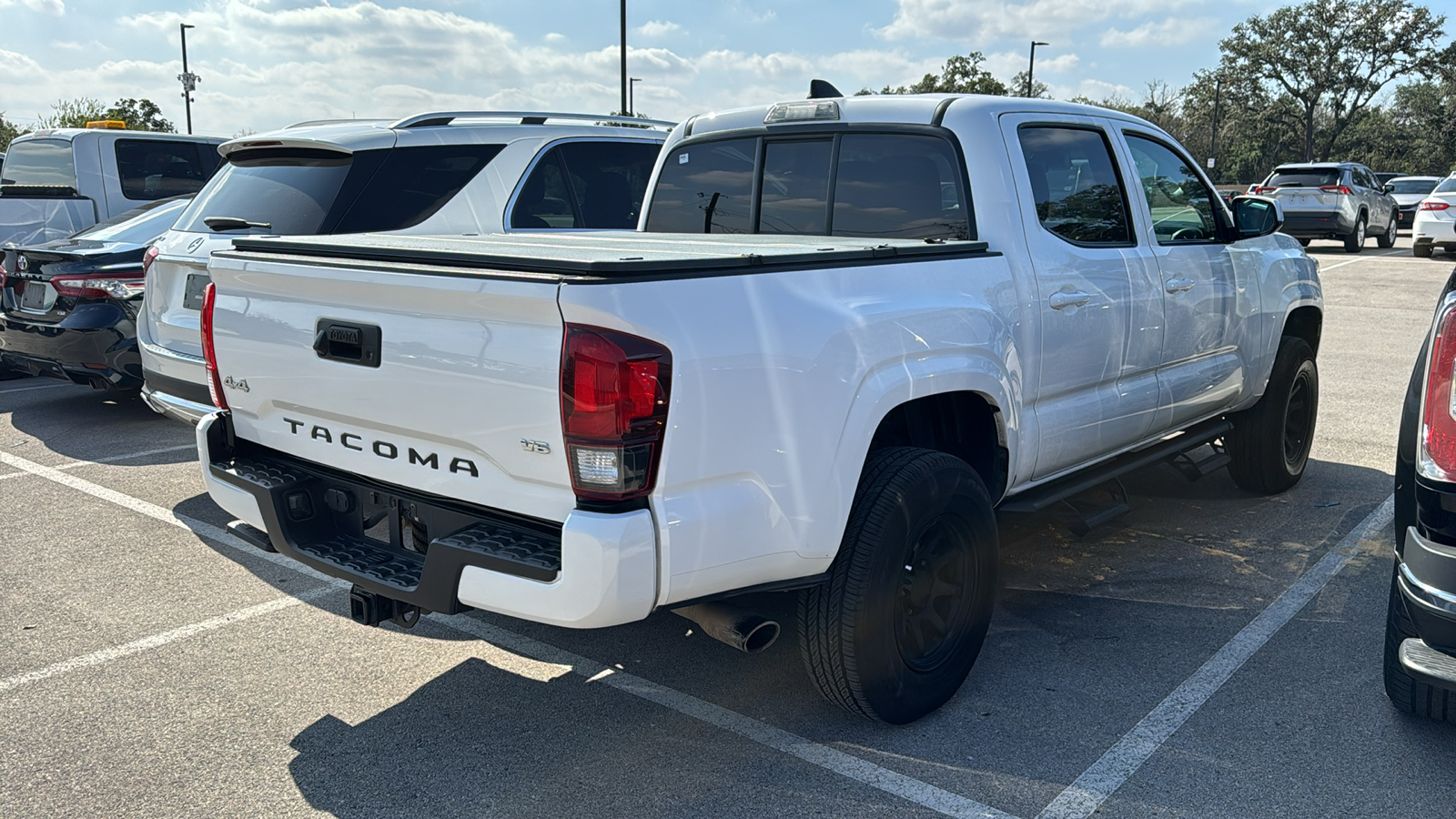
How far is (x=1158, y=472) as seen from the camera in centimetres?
655

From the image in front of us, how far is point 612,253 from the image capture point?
2.95m

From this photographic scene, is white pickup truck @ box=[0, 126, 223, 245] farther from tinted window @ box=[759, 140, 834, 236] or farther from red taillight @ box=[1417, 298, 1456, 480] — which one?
red taillight @ box=[1417, 298, 1456, 480]

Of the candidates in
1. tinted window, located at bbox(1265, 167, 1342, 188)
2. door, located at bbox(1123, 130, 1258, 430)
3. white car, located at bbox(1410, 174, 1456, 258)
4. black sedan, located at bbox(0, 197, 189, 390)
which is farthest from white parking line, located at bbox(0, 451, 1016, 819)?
tinted window, located at bbox(1265, 167, 1342, 188)

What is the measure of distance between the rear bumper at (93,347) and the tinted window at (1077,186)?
5760mm

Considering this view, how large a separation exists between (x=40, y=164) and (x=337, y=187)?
6.30m

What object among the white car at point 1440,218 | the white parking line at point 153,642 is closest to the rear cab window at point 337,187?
the white parking line at point 153,642

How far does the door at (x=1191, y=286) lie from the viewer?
15.5ft

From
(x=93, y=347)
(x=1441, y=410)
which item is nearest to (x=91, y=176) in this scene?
(x=93, y=347)

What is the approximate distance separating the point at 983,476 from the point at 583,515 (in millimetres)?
1758

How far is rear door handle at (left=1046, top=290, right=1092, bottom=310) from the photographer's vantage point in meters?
3.92

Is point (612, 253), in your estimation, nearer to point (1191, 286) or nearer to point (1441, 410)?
point (1441, 410)

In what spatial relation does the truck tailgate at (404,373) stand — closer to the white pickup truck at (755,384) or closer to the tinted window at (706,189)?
the white pickup truck at (755,384)

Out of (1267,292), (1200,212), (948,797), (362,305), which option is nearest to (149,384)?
(362,305)

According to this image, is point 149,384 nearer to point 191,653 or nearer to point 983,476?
point 191,653
